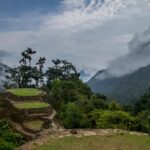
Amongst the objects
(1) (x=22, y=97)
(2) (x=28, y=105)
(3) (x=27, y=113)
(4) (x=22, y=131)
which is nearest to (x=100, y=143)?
(4) (x=22, y=131)

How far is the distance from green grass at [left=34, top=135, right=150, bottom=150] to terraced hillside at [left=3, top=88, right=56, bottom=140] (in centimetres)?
1675

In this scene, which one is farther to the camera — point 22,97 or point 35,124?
point 22,97

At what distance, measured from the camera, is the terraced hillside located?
34.5 meters

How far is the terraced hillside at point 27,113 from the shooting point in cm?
3446

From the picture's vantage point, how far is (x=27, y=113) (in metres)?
36.8

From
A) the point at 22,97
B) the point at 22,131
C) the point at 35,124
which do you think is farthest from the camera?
the point at 22,97

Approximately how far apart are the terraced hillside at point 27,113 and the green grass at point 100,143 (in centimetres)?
1675

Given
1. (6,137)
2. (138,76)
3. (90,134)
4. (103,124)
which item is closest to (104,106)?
(103,124)

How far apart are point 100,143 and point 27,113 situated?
22192mm

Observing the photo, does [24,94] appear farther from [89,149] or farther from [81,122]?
[89,149]

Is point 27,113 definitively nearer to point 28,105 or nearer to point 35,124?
point 28,105

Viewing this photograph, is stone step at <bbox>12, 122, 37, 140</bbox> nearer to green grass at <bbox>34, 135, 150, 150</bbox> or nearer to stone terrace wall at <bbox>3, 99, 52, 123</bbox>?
stone terrace wall at <bbox>3, 99, 52, 123</bbox>

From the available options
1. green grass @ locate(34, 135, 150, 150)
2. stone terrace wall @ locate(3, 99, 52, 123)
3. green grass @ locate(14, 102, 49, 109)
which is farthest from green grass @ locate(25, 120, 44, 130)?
green grass @ locate(34, 135, 150, 150)

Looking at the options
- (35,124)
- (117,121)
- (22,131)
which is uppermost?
(117,121)
